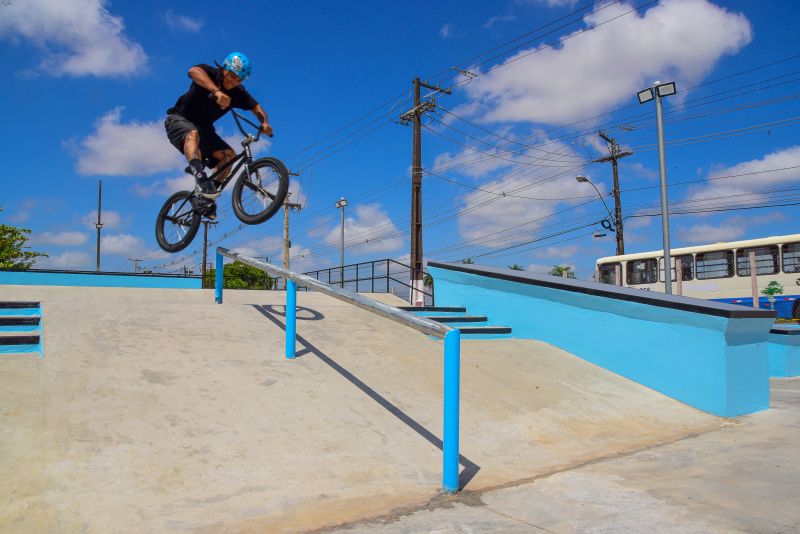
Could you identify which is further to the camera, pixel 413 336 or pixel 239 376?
pixel 413 336

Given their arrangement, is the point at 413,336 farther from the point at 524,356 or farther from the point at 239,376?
the point at 239,376

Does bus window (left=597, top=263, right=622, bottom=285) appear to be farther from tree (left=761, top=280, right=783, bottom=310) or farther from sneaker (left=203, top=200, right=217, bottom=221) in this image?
sneaker (left=203, top=200, right=217, bottom=221)

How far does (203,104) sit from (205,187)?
0.94m

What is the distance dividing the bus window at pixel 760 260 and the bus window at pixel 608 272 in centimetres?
529

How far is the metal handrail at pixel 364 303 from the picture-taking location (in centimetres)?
368

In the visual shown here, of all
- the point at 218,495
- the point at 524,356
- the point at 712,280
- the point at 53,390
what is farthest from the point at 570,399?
the point at 712,280

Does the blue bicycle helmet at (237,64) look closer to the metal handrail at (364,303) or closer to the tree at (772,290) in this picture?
the metal handrail at (364,303)

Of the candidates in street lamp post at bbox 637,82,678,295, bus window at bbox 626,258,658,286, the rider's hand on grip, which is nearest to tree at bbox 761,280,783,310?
bus window at bbox 626,258,658,286

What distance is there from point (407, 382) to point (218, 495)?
255 cm

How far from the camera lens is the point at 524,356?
6898 millimetres

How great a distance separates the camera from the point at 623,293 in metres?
6.90

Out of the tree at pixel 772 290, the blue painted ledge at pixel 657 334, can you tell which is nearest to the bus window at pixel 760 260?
the tree at pixel 772 290

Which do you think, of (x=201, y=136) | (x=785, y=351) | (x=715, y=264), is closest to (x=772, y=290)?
(x=715, y=264)

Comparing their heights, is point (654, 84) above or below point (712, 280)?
above
